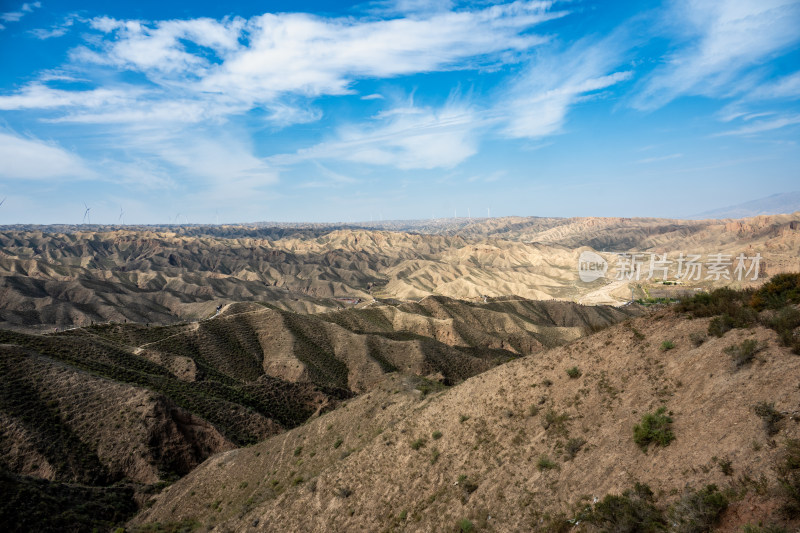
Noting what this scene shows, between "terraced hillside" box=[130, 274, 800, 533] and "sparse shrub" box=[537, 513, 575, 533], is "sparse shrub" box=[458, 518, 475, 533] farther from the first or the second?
"sparse shrub" box=[537, 513, 575, 533]

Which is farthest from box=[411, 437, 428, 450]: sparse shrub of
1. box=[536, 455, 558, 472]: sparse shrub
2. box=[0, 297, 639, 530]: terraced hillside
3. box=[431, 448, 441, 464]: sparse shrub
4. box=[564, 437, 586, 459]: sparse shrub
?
box=[0, 297, 639, 530]: terraced hillside

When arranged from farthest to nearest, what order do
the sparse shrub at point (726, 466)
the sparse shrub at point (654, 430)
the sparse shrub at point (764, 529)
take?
the sparse shrub at point (654, 430)
the sparse shrub at point (726, 466)
the sparse shrub at point (764, 529)

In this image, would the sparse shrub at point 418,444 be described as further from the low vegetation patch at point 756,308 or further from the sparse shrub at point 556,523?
the low vegetation patch at point 756,308

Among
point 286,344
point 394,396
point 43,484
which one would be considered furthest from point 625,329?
point 286,344

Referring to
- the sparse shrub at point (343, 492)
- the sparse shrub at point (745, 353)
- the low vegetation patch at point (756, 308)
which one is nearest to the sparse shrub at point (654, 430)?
the sparse shrub at point (745, 353)

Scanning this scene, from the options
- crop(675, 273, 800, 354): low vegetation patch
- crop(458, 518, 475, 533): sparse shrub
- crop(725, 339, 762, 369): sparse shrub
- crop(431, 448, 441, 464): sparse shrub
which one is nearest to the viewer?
crop(725, 339, 762, 369): sparse shrub

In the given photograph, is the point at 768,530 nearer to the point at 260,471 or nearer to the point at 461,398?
the point at 461,398
